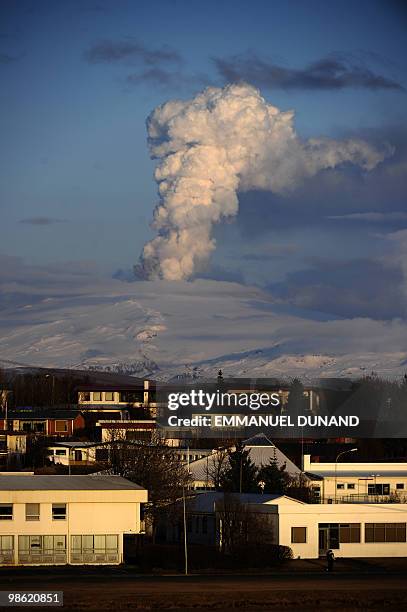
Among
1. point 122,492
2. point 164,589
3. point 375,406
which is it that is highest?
point 375,406

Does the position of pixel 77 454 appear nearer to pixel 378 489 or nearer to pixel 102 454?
pixel 102 454

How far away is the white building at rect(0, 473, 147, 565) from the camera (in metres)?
47.6

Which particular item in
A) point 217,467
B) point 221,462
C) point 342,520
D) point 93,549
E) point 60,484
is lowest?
point 93,549

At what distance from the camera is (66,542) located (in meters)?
48.1

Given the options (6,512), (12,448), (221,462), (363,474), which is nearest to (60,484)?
(6,512)

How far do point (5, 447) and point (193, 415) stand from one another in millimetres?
A: 30222

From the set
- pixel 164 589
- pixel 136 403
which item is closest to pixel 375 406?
pixel 136 403

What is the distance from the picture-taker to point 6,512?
47969mm

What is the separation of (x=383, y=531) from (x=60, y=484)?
13.7 meters

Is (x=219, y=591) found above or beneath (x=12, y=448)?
beneath

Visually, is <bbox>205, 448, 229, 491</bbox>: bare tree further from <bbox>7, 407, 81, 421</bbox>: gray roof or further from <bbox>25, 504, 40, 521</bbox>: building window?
<bbox>7, 407, 81, 421</bbox>: gray roof

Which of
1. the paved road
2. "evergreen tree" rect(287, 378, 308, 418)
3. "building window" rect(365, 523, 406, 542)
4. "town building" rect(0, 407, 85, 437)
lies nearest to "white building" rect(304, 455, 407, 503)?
"building window" rect(365, 523, 406, 542)

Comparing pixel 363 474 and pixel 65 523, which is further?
pixel 363 474

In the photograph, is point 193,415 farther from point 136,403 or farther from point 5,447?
point 5,447
